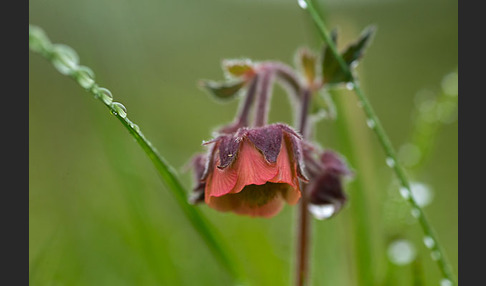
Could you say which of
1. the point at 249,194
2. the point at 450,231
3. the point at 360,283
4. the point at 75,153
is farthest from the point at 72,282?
the point at 450,231

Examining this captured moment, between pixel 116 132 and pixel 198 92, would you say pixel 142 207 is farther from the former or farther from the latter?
pixel 198 92

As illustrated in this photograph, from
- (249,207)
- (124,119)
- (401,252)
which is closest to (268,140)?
(249,207)

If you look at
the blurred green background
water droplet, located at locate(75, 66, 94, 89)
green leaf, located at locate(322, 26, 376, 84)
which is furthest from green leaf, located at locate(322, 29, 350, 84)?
water droplet, located at locate(75, 66, 94, 89)

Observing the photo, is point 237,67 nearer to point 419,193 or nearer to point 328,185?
point 328,185

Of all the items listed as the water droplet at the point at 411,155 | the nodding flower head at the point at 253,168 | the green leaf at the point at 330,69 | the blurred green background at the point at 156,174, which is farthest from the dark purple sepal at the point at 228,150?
the water droplet at the point at 411,155

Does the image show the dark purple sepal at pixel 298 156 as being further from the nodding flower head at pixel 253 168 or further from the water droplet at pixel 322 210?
the water droplet at pixel 322 210
